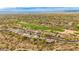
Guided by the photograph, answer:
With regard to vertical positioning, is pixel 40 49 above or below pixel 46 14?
below

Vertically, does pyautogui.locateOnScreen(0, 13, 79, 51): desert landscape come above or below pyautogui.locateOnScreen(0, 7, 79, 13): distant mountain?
below

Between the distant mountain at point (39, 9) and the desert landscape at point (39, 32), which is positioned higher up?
the distant mountain at point (39, 9)

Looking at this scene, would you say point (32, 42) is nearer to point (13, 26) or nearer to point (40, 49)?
point (40, 49)

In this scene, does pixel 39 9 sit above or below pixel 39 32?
above

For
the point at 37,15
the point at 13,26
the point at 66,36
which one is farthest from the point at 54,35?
the point at 13,26

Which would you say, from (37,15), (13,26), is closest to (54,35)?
(37,15)
